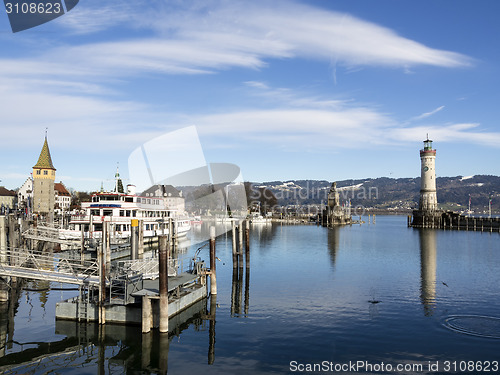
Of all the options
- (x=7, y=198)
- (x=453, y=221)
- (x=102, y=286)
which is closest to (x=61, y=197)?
(x=7, y=198)

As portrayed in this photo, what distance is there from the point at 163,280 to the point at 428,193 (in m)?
117

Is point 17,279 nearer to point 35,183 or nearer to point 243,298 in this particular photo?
point 243,298

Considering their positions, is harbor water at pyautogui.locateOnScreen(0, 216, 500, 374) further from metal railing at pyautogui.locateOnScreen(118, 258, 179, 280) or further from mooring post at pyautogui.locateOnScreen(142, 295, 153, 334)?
metal railing at pyautogui.locateOnScreen(118, 258, 179, 280)

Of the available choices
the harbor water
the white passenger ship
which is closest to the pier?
the harbor water

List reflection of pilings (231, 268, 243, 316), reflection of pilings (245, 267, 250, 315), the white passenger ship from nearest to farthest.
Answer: reflection of pilings (231, 268, 243, 316) < reflection of pilings (245, 267, 250, 315) < the white passenger ship

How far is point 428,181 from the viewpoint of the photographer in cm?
12581

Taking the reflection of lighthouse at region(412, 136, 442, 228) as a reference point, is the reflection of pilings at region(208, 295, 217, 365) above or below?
below

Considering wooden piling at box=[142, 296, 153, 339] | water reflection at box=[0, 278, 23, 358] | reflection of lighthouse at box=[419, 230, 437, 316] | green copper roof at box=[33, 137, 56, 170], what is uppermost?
green copper roof at box=[33, 137, 56, 170]

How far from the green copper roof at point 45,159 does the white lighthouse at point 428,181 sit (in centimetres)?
10326

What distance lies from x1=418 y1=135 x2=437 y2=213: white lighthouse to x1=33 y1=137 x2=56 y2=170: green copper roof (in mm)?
103257

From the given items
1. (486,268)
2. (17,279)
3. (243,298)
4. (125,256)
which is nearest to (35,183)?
(125,256)

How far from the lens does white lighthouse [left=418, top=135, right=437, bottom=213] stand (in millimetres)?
125438

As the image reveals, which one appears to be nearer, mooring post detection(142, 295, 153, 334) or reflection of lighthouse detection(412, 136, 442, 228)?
mooring post detection(142, 295, 153, 334)

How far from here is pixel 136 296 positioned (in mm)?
24719
